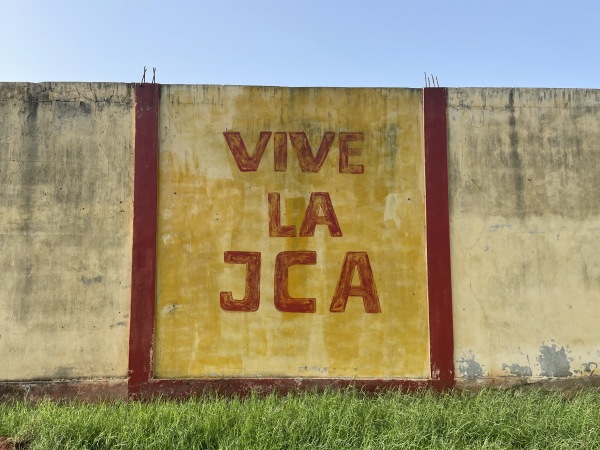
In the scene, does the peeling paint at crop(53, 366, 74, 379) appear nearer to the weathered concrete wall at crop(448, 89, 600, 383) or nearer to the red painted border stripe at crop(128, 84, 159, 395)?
the red painted border stripe at crop(128, 84, 159, 395)

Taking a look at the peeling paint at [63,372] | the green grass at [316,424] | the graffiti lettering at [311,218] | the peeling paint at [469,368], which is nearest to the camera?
the green grass at [316,424]

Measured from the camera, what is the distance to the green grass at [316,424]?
3.88 meters

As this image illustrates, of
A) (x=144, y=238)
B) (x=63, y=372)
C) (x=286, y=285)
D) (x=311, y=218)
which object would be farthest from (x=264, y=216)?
(x=63, y=372)

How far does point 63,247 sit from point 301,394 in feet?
8.90

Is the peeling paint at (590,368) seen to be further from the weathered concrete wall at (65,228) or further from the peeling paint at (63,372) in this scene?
the peeling paint at (63,372)

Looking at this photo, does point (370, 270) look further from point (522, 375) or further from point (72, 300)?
point (72, 300)

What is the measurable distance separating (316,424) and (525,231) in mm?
2906

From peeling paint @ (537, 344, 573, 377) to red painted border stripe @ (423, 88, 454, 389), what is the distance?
0.90 m

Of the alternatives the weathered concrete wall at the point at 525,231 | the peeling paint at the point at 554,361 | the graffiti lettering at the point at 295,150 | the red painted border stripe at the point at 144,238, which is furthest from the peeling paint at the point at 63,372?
the peeling paint at the point at 554,361

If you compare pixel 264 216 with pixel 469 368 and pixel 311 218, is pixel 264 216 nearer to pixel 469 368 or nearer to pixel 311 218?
pixel 311 218

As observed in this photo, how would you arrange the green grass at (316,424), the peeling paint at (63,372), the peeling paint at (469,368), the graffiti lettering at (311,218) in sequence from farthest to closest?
the graffiti lettering at (311,218), the peeling paint at (469,368), the peeling paint at (63,372), the green grass at (316,424)

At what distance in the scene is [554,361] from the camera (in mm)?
5332

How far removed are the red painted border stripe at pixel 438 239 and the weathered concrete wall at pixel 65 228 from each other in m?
2.97

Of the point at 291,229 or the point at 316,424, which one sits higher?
the point at 291,229
